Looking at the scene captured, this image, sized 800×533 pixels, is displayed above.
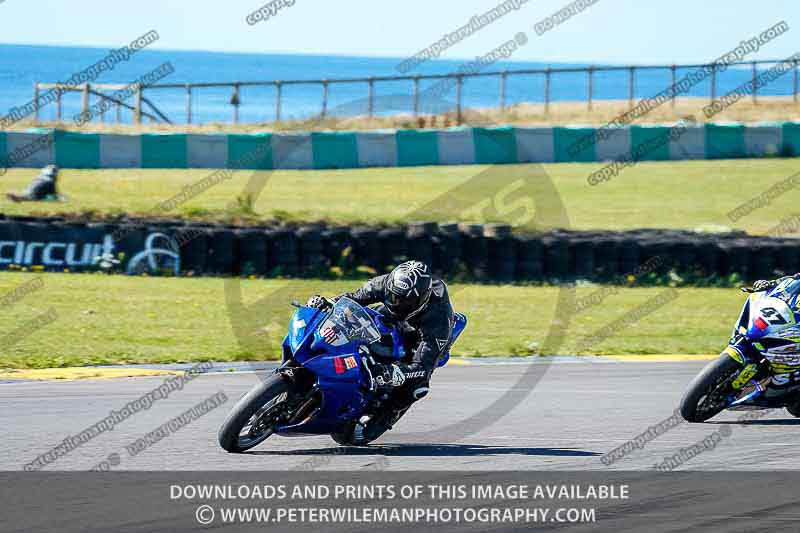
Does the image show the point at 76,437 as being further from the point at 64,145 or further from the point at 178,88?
the point at 178,88

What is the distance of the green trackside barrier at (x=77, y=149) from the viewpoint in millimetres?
26125

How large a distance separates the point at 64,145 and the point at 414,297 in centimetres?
2043

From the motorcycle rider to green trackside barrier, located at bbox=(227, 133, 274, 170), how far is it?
746 inches

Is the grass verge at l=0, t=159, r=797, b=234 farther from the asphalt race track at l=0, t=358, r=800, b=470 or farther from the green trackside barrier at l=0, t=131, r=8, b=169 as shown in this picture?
the asphalt race track at l=0, t=358, r=800, b=470

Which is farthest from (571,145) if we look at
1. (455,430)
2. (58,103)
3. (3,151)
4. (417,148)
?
(455,430)

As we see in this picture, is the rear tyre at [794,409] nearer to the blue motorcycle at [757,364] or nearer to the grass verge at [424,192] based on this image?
the blue motorcycle at [757,364]

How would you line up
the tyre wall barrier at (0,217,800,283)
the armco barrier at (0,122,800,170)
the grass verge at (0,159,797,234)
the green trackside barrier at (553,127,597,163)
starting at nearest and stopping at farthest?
the tyre wall barrier at (0,217,800,283), the grass verge at (0,159,797,234), the armco barrier at (0,122,800,170), the green trackside barrier at (553,127,597,163)

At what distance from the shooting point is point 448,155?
92.2 ft

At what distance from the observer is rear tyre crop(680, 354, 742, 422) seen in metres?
8.73

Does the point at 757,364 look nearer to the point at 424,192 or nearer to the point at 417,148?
the point at 424,192

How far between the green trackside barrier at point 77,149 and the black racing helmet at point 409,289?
19753mm

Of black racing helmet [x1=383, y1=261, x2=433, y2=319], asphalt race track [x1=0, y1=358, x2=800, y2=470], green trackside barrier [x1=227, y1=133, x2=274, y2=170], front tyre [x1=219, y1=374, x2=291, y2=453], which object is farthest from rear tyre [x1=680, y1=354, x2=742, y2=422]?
green trackside barrier [x1=227, y1=133, x2=274, y2=170]

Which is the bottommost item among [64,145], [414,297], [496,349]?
[496,349]

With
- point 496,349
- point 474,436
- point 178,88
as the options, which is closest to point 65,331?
point 496,349
